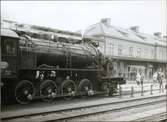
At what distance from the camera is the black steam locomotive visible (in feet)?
28.7

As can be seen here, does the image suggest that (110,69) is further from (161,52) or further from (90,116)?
(161,52)

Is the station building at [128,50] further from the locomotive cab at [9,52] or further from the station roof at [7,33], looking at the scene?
the locomotive cab at [9,52]

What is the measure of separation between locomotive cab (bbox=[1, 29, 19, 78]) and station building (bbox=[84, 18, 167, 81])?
363 inches

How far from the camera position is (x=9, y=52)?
28.2 ft

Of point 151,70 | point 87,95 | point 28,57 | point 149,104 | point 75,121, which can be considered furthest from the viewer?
point 151,70

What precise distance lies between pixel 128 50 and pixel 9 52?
19575 millimetres

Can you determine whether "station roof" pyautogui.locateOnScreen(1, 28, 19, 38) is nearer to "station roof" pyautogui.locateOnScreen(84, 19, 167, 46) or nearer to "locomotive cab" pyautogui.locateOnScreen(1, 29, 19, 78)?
"locomotive cab" pyautogui.locateOnScreen(1, 29, 19, 78)

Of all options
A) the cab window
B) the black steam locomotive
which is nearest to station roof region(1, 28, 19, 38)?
the black steam locomotive

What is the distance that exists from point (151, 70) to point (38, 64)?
71.0 ft

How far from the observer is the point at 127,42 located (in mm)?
26672

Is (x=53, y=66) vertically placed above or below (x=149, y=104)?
above

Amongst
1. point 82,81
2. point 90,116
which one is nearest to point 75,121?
point 90,116

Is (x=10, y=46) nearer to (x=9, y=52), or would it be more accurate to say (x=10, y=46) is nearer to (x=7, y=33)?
(x=9, y=52)

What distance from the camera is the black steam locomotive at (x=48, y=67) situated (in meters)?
8.73
